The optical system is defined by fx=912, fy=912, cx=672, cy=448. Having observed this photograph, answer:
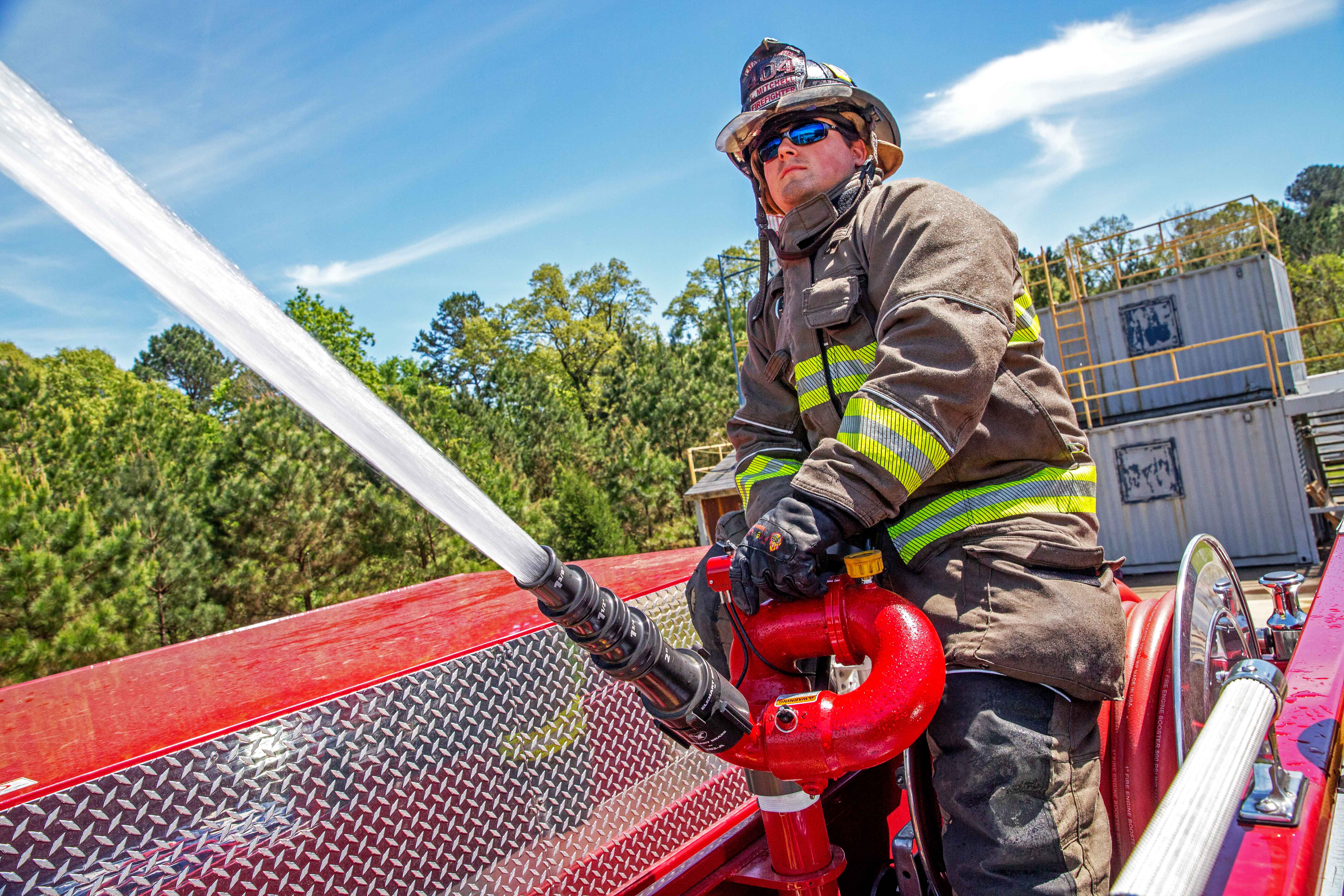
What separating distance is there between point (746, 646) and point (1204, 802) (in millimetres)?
1068

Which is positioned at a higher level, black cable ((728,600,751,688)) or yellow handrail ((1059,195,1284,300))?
yellow handrail ((1059,195,1284,300))

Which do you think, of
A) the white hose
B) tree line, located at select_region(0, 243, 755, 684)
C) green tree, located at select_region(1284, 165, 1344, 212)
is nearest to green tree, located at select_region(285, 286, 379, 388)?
tree line, located at select_region(0, 243, 755, 684)

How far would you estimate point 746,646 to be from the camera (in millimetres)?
1950

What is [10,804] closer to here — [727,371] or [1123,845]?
[1123,845]

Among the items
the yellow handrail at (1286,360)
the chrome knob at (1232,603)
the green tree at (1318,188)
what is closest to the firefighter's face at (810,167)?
the chrome knob at (1232,603)

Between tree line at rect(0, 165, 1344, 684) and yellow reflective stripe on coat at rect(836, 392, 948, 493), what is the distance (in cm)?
105

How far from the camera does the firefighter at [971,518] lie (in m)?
1.70

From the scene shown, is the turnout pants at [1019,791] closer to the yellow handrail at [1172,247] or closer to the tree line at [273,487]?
the tree line at [273,487]

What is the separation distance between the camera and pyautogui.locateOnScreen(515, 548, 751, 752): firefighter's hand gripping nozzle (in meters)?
1.37

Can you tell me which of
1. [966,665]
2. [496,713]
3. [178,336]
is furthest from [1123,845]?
[178,336]

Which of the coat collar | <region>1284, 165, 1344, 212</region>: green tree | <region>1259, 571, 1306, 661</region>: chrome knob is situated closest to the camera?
the coat collar

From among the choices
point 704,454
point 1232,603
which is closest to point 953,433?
point 1232,603

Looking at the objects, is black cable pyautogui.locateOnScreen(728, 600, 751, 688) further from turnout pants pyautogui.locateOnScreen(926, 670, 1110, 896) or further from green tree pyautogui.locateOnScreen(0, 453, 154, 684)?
green tree pyautogui.locateOnScreen(0, 453, 154, 684)

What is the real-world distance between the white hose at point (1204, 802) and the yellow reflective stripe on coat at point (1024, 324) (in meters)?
0.89
